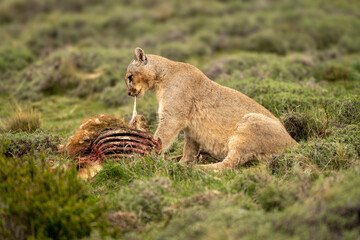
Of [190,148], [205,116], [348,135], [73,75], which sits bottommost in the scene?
[190,148]

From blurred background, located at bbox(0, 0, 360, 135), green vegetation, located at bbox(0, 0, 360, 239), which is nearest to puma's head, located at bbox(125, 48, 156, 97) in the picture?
blurred background, located at bbox(0, 0, 360, 135)

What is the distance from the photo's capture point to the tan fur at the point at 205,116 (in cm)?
564

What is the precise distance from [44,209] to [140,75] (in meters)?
3.38

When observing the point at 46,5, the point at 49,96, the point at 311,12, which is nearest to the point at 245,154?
the point at 49,96

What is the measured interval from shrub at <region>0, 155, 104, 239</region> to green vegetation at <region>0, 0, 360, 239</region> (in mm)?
13

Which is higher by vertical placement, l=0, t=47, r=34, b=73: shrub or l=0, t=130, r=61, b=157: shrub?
l=0, t=47, r=34, b=73: shrub

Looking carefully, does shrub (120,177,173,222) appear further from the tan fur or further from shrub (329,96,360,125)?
shrub (329,96,360,125)

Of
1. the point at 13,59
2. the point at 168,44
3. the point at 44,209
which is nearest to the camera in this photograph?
the point at 44,209

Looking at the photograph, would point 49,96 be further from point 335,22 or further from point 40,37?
point 335,22

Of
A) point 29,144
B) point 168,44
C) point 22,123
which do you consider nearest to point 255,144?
point 29,144

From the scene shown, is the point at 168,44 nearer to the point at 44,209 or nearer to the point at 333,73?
the point at 333,73

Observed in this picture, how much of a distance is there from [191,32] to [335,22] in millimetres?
7462

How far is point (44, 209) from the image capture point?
3523 mm

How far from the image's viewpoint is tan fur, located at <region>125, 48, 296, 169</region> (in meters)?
5.64
